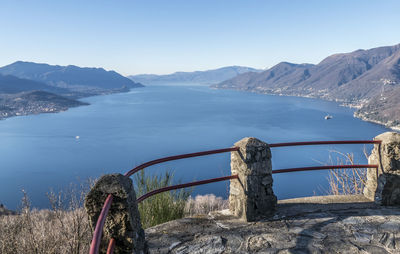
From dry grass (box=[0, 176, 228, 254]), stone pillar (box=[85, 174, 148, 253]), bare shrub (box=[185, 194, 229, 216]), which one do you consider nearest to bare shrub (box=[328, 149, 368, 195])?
bare shrub (box=[185, 194, 229, 216])

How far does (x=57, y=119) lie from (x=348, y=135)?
10598cm

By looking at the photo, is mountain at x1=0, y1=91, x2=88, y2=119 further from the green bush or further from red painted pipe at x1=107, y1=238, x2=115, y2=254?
red painted pipe at x1=107, y1=238, x2=115, y2=254

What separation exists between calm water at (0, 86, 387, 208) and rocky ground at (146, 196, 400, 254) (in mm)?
30890

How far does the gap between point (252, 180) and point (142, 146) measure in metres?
66.0

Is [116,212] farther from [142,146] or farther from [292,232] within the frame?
[142,146]

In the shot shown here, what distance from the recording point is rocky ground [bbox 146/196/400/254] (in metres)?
2.87

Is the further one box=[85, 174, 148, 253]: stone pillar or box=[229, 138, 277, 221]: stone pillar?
box=[229, 138, 277, 221]: stone pillar

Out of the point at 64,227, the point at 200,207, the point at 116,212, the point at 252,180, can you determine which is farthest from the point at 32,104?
the point at 116,212

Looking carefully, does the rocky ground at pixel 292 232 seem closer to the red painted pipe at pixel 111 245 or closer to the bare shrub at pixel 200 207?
the red painted pipe at pixel 111 245

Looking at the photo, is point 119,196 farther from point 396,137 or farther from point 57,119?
point 57,119

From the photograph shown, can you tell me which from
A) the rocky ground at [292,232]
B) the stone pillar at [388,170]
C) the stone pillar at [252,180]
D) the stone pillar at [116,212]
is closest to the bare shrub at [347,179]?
the stone pillar at [388,170]

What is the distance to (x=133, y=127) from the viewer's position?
91625mm

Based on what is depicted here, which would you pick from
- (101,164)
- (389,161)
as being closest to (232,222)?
(389,161)

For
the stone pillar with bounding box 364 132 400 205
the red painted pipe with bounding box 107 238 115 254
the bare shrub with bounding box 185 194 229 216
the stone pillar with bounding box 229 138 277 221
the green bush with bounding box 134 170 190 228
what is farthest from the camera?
the bare shrub with bounding box 185 194 229 216
